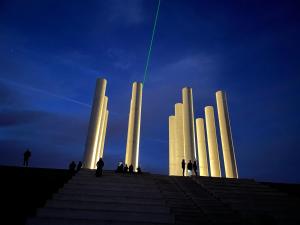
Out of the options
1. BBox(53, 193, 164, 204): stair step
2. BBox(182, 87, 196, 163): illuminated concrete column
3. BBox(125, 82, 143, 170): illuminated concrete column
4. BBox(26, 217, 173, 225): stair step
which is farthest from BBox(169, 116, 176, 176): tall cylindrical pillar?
BBox(26, 217, 173, 225): stair step

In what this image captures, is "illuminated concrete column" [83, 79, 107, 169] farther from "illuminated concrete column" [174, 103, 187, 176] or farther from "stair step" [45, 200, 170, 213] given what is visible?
"stair step" [45, 200, 170, 213]

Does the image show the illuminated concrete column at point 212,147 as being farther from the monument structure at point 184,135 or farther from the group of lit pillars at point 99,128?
the group of lit pillars at point 99,128

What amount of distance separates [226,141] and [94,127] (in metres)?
17.1

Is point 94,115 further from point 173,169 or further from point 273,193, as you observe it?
point 273,193

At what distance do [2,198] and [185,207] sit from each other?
8.24 meters

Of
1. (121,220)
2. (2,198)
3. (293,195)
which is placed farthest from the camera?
(293,195)

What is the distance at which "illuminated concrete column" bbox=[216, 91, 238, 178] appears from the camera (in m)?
30.1

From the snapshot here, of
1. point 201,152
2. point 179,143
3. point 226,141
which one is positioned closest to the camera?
point 226,141

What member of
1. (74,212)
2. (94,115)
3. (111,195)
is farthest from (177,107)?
(74,212)

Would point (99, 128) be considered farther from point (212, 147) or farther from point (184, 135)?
point (212, 147)

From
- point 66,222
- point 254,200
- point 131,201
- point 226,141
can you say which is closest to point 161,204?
point 131,201

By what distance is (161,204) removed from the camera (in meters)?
11.5

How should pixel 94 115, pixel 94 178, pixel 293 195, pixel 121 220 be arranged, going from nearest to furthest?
pixel 121 220 → pixel 94 178 → pixel 293 195 → pixel 94 115

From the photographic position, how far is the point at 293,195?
16.7m
